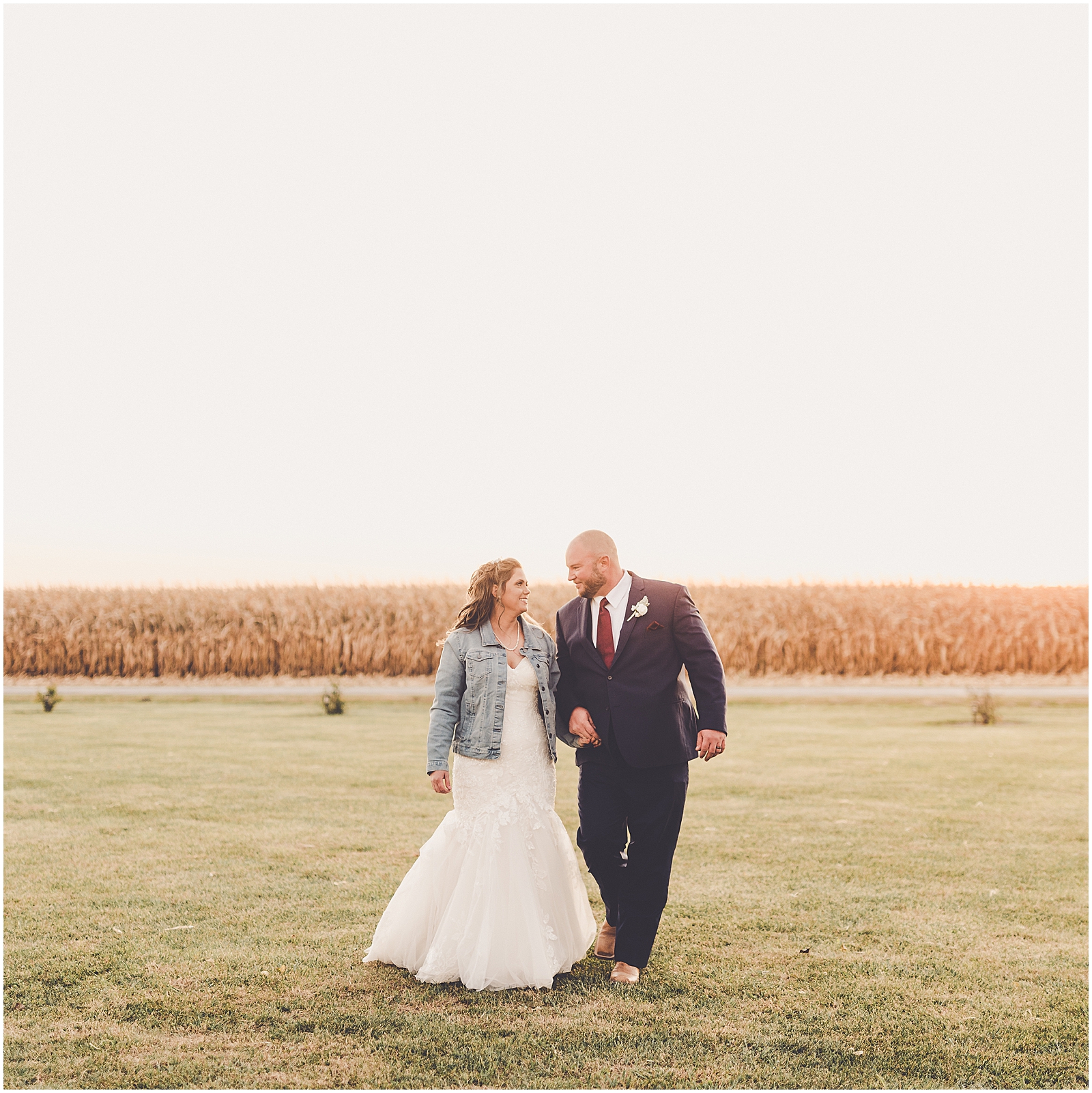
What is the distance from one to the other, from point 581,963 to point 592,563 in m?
2.13

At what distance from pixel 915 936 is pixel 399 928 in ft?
10.0

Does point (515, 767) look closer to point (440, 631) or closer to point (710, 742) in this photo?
point (710, 742)

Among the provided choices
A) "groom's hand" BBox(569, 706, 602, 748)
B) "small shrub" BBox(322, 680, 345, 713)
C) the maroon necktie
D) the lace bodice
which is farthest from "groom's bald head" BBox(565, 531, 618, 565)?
"small shrub" BBox(322, 680, 345, 713)

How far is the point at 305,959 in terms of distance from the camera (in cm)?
576

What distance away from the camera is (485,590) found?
557 centimetres

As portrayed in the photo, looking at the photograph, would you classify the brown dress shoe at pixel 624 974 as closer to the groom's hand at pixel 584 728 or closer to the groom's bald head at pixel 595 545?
the groom's hand at pixel 584 728

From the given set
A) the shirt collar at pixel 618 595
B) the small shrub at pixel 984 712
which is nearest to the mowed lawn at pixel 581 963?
the shirt collar at pixel 618 595

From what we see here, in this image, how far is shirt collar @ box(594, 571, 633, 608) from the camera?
5758 millimetres

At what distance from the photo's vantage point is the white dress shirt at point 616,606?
5727mm

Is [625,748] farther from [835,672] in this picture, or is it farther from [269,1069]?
[835,672]

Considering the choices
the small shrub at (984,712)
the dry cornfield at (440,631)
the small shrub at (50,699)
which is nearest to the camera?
the small shrub at (984,712)

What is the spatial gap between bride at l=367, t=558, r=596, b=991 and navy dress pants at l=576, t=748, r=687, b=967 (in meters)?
0.20

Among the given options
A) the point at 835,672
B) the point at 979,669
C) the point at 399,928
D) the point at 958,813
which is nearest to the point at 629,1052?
the point at 399,928

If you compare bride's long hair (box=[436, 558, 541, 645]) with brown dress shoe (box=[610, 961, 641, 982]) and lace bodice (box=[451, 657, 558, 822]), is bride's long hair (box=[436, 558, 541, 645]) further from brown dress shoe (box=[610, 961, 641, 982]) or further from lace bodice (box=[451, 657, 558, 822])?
brown dress shoe (box=[610, 961, 641, 982])
